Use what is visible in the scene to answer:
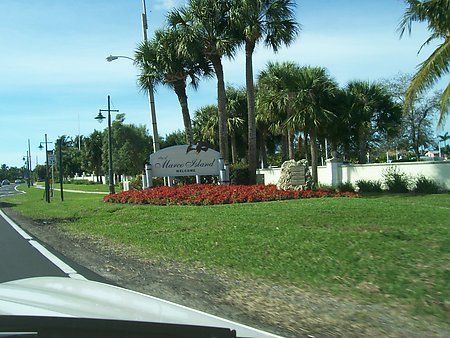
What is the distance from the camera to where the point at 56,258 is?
391 inches

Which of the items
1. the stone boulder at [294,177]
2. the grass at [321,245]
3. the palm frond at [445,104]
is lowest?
the grass at [321,245]

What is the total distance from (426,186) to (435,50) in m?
7.35

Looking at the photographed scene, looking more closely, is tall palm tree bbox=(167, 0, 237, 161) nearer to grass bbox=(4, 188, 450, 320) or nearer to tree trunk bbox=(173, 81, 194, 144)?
tree trunk bbox=(173, 81, 194, 144)

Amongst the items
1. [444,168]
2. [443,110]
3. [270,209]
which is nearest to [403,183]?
[444,168]

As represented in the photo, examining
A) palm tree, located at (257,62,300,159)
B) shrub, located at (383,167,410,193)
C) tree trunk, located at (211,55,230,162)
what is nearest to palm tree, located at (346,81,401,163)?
palm tree, located at (257,62,300,159)

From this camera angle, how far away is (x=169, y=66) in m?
25.5

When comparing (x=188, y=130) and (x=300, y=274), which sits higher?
(x=188, y=130)

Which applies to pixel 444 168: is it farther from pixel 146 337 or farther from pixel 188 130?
pixel 146 337

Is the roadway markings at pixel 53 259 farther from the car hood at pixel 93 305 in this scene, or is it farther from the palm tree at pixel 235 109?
the palm tree at pixel 235 109

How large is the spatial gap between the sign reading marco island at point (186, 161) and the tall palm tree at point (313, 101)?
560 cm

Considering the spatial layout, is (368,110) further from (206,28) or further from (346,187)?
(206,28)

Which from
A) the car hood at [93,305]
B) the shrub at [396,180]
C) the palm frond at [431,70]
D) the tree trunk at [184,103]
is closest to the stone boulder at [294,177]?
the shrub at [396,180]

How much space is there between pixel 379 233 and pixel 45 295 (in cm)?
727

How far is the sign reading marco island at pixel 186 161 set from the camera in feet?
85.1
